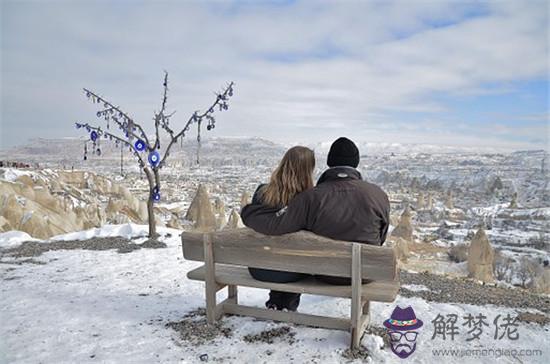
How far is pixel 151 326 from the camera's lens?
4020mm

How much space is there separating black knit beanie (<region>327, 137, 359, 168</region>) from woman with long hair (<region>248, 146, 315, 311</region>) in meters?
0.21

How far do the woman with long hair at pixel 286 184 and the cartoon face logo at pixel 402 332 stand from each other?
92 centimetres

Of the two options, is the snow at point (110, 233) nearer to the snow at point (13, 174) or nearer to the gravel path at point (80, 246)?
the gravel path at point (80, 246)

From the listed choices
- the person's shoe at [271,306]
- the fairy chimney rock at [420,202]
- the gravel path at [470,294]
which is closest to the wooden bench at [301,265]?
the person's shoe at [271,306]

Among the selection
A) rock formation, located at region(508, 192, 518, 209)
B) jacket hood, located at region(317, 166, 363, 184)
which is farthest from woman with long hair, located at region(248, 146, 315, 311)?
rock formation, located at region(508, 192, 518, 209)

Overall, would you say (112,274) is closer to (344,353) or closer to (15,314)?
(15,314)

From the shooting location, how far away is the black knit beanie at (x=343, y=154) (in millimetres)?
3500

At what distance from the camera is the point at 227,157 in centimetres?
6397

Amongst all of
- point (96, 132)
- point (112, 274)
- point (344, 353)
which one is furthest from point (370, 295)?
point (96, 132)

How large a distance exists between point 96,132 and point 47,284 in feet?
11.7

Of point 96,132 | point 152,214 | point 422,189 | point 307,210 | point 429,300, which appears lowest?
point 422,189

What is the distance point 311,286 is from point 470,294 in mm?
2783

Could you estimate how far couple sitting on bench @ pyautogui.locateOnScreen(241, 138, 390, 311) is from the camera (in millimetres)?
3391

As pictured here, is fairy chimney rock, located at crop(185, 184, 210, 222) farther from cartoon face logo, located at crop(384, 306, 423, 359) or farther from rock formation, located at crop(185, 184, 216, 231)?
cartoon face logo, located at crop(384, 306, 423, 359)
